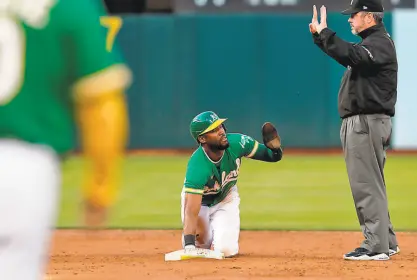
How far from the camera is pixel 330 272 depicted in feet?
21.3

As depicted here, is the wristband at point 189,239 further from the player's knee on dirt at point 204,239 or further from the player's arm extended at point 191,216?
the player's knee on dirt at point 204,239

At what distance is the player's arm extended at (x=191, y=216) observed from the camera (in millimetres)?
6996

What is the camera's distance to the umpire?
22.5 ft

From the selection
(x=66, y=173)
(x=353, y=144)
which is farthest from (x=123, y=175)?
(x=353, y=144)

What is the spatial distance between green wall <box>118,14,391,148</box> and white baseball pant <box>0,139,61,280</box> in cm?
1476

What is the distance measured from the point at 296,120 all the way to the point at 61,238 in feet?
31.6

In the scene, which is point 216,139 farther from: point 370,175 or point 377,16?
point 377,16

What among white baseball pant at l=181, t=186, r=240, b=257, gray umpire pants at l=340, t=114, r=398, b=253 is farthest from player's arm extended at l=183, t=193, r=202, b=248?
gray umpire pants at l=340, t=114, r=398, b=253

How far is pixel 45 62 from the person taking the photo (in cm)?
271

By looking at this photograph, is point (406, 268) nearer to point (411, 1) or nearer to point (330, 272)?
point (330, 272)

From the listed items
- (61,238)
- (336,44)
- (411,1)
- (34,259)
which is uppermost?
(411,1)

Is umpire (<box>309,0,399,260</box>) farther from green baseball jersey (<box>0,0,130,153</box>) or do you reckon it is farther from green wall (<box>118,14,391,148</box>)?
green wall (<box>118,14,391,148</box>)

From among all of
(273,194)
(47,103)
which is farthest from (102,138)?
(273,194)

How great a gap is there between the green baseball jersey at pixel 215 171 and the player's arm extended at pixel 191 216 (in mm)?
47
